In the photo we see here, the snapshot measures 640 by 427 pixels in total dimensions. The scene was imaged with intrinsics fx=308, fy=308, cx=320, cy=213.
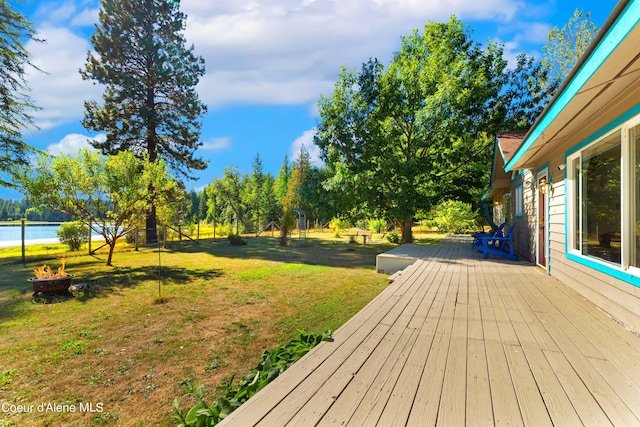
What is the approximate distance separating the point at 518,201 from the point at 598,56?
8043 mm

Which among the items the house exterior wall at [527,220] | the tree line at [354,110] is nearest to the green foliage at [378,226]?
the tree line at [354,110]

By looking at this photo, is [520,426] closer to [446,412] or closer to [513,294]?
[446,412]

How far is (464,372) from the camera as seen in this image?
7.01 ft

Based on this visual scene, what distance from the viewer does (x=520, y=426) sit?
5.07 feet

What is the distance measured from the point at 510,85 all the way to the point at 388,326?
17742 mm

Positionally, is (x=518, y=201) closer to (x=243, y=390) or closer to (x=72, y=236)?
(x=243, y=390)

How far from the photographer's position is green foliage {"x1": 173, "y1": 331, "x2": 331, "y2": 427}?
1912 mm

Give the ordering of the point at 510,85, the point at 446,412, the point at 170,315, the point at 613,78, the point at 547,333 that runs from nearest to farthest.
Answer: the point at 446,412 → the point at 613,78 → the point at 547,333 → the point at 170,315 → the point at 510,85

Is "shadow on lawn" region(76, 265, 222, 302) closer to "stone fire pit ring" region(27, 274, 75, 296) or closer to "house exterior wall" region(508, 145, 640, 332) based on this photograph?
"stone fire pit ring" region(27, 274, 75, 296)

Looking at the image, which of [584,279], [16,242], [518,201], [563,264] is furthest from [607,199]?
[16,242]

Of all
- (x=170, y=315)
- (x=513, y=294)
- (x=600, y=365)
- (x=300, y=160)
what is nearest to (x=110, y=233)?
(x=170, y=315)

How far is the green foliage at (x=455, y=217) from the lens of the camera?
21.2 meters

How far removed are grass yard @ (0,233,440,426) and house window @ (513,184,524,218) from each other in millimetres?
4555

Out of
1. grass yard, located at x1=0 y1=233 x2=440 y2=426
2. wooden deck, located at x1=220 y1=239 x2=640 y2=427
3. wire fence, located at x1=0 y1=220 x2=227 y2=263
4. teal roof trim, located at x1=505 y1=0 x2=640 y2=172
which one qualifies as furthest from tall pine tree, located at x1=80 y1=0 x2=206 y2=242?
teal roof trim, located at x1=505 y1=0 x2=640 y2=172
